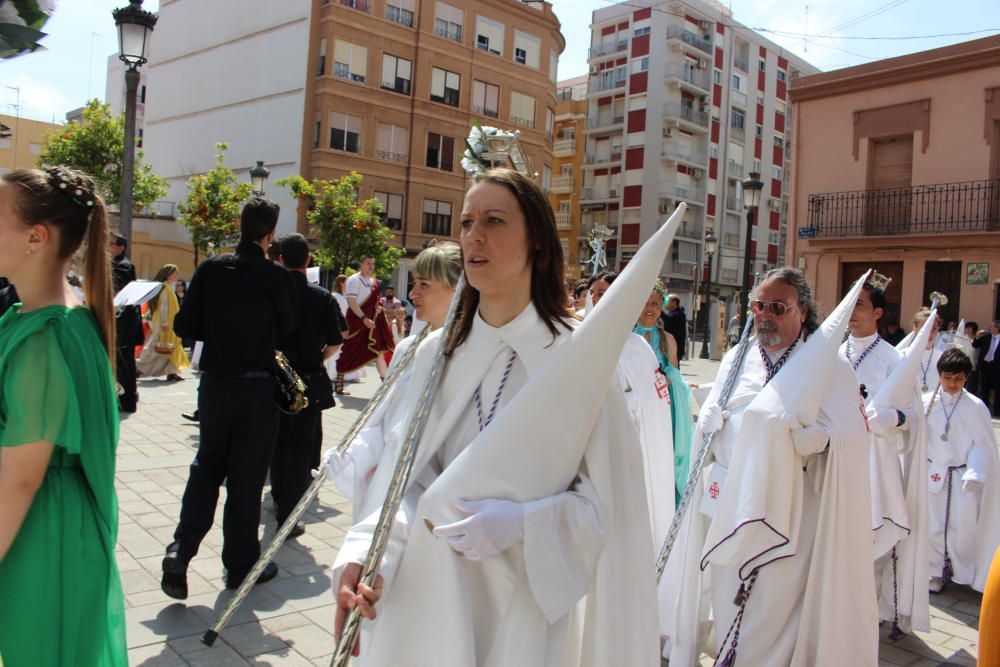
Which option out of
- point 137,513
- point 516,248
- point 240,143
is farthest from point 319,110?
point 516,248

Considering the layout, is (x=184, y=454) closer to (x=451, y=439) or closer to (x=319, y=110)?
(x=451, y=439)

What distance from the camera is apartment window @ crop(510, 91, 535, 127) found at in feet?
125

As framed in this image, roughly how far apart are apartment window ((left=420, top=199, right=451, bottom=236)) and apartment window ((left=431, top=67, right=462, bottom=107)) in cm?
458

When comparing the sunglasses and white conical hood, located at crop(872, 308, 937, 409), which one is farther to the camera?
white conical hood, located at crop(872, 308, 937, 409)

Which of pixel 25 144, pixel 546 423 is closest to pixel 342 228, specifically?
pixel 546 423

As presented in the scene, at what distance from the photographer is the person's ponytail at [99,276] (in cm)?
240

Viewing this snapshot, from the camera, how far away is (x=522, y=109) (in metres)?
38.3

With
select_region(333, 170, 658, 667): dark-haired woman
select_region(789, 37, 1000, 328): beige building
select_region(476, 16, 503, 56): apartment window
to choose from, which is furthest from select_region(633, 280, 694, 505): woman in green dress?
select_region(476, 16, 503, 56): apartment window

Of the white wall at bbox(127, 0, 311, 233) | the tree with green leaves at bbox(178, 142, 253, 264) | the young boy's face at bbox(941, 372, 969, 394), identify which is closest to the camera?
the young boy's face at bbox(941, 372, 969, 394)

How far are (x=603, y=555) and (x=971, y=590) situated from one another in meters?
5.28

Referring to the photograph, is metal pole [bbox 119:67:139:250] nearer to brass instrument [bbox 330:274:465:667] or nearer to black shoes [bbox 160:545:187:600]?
black shoes [bbox 160:545:187:600]

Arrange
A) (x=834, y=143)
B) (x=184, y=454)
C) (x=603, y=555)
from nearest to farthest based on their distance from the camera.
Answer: (x=603, y=555), (x=184, y=454), (x=834, y=143)

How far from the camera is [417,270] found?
4102mm

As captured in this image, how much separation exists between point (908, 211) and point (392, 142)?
72.9ft
